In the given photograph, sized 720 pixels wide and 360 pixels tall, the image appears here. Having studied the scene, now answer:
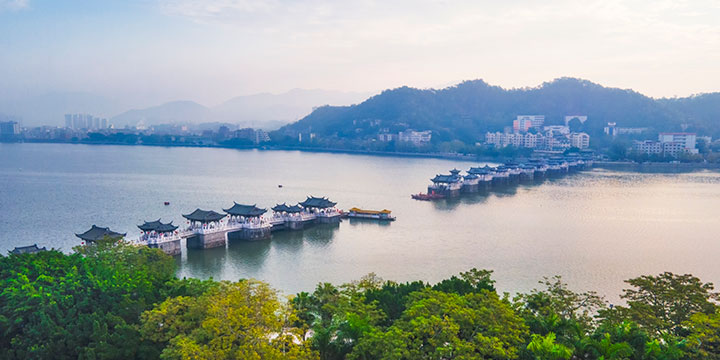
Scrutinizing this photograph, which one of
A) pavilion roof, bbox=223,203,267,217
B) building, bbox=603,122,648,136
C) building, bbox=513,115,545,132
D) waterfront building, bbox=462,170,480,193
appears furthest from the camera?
building, bbox=513,115,545,132

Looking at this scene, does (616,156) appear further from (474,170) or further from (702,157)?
(474,170)

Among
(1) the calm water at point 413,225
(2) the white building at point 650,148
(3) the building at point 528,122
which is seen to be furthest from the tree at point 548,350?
(3) the building at point 528,122

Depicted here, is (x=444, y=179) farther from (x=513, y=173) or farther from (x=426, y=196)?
(x=513, y=173)

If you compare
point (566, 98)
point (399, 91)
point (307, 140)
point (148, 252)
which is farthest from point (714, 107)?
point (148, 252)

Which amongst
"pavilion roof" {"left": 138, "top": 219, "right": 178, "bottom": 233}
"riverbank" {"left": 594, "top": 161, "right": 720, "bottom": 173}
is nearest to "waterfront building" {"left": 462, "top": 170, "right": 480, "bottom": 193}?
"pavilion roof" {"left": 138, "top": 219, "right": 178, "bottom": 233}

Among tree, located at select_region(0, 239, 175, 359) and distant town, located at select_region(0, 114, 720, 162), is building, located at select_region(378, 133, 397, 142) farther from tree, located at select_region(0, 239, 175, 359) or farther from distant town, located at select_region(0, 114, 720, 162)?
tree, located at select_region(0, 239, 175, 359)

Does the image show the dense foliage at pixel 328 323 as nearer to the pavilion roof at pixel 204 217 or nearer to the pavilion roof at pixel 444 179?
the pavilion roof at pixel 204 217

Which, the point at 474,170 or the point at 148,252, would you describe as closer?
the point at 148,252

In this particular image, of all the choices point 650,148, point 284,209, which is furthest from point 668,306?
point 650,148
